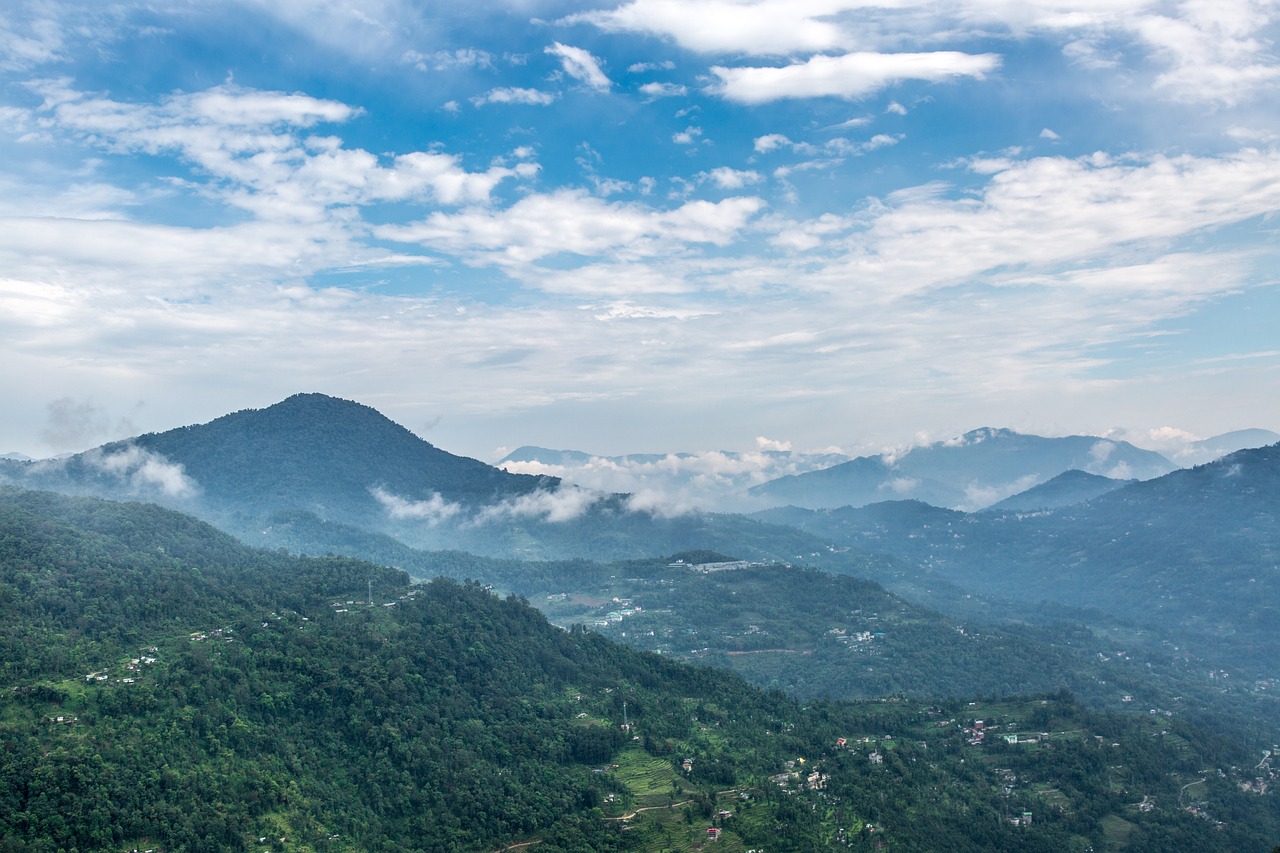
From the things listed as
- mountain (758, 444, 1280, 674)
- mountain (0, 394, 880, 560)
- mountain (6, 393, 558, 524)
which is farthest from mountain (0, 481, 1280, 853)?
mountain (6, 393, 558, 524)

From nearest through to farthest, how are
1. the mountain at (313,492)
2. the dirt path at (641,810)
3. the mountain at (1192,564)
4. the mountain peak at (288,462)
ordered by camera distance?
1. the dirt path at (641,810)
2. the mountain at (1192,564)
3. the mountain at (313,492)
4. the mountain peak at (288,462)

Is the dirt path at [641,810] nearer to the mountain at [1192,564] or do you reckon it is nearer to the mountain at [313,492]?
the mountain at [1192,564]

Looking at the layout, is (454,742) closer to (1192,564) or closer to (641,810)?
(641,810)

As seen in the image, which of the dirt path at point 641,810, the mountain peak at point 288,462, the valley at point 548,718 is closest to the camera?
the valley at point 548,718

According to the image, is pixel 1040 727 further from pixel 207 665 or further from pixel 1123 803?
pixel 207 665

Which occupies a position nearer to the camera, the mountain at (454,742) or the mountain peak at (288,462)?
the mountain at (454,742)

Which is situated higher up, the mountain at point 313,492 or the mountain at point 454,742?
the mountain at point 313,492

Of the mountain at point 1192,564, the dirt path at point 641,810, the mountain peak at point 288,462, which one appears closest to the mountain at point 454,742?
the dirt path at point 641,810

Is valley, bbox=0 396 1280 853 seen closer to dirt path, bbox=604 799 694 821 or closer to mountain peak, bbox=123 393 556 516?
dirt path, bbox=604 799 694 821

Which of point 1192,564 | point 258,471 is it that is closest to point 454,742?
point 258,471
